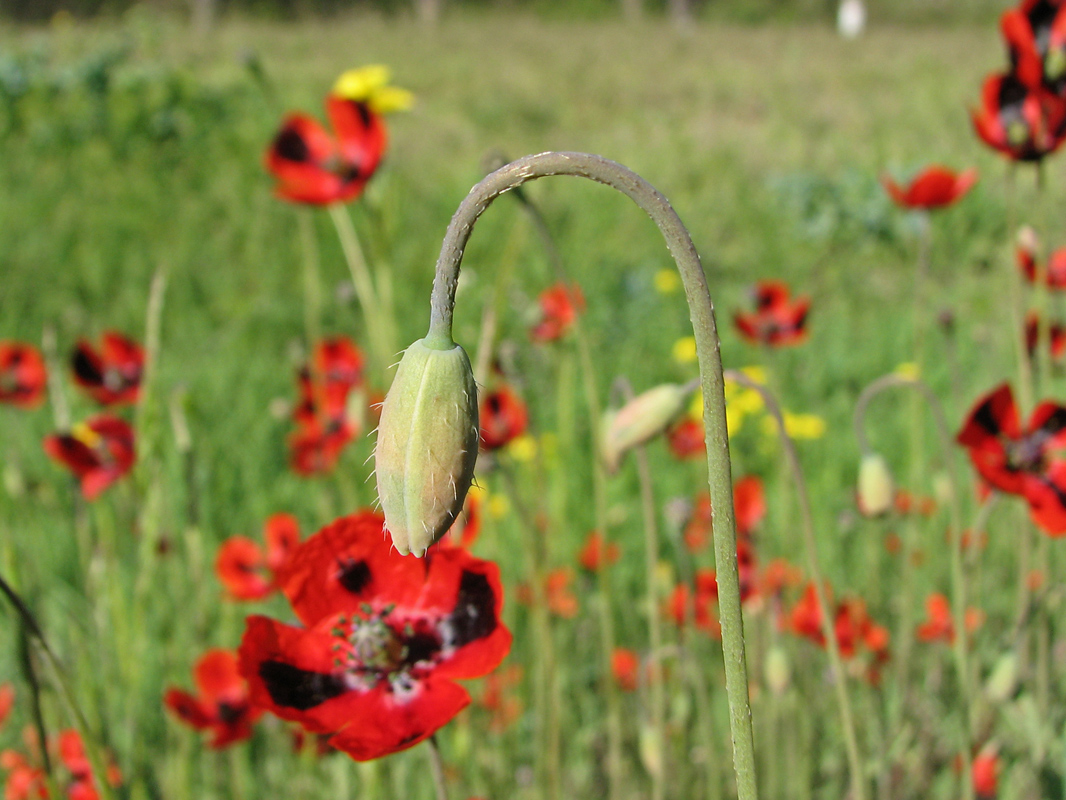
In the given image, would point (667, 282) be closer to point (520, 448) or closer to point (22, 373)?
point (520, 448)

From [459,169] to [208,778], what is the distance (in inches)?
182

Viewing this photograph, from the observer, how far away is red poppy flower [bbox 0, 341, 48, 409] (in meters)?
1.78

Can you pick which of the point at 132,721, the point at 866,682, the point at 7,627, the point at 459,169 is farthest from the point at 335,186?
the point at 459,169

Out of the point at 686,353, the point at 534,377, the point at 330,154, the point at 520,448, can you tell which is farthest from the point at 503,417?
the point at 686,353

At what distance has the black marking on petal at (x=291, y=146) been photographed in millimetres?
1720

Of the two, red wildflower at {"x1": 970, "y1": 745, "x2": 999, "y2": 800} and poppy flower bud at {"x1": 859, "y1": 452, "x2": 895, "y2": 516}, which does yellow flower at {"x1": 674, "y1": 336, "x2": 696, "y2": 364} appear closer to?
red wildflower at {"x1": 970, "y1": 745, "x2": 999, "y2": 800}

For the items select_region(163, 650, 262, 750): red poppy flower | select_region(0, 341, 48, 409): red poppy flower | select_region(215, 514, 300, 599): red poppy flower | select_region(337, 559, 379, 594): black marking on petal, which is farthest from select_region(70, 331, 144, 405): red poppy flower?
select_region(337, 559, 379, 594): black marking on petal

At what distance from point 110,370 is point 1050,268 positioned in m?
1.83

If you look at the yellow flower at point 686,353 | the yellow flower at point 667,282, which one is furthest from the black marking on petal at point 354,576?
the yellow flower at point 667,282

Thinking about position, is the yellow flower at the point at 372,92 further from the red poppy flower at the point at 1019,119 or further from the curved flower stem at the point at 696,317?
the curved flower stem at the point at 696,317

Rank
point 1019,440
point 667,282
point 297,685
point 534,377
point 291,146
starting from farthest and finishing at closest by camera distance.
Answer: point 667,282 < point 534,377 < point 291,146 < point 1019,440 < point 297,685

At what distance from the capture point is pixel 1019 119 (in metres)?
1.27

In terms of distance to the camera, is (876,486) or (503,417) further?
(503,417)

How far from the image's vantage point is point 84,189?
14.9 feet
